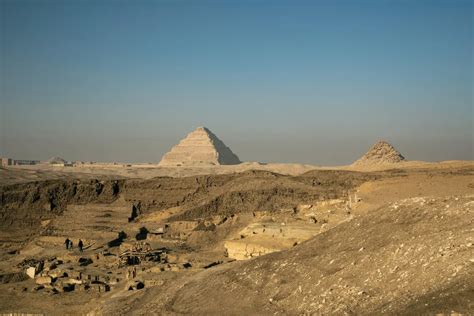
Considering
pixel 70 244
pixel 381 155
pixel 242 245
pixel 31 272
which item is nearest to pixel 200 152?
pixel 381 155

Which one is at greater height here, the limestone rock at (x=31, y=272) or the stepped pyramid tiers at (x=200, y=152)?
the stepped pyramid tiers at (x=200, y=152)

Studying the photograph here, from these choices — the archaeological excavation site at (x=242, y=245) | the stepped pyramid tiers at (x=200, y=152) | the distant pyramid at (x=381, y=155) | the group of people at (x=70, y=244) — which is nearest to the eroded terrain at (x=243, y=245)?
the archaeological excavation site at (x=242, y=245)

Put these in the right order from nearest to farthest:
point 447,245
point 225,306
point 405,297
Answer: point 405,297 < point 447,245 < point 225,306

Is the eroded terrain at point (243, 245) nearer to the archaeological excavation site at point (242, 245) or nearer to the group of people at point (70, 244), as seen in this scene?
the archaeological excavation site at point (242, 245)

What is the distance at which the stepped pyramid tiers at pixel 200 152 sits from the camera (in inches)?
3875

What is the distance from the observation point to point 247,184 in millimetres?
35469

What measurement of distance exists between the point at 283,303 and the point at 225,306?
1.47 m

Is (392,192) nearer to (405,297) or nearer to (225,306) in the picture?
(225,306)

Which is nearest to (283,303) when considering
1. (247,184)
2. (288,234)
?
(288,234)

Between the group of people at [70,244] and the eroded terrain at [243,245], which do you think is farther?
the group of people at [70,244]

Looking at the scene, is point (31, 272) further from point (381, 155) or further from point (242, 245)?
point (381, 155)

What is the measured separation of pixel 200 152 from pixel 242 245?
79795 millimetres

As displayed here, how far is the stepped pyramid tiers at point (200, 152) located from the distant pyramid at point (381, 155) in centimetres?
4364

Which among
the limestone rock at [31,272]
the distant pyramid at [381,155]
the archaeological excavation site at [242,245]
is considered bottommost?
the limestone rock at [31,272]
